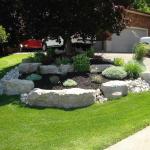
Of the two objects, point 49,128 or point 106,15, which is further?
point 106,15

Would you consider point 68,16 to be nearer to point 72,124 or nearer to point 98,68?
point 98,68

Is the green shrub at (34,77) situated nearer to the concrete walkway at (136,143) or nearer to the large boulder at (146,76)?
the large boulder at (146,76)

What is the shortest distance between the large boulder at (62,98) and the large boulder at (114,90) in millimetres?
467

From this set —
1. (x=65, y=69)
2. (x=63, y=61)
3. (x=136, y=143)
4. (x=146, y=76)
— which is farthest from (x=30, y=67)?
(x=136, y=143)

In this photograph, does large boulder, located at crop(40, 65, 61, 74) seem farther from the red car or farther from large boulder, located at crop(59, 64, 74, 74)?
the red car

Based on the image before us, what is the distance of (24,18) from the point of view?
60.7 ft

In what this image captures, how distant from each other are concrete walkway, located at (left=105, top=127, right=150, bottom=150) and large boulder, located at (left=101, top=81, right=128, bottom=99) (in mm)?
3629

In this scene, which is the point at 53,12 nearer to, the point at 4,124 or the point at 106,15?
the point at 106,15

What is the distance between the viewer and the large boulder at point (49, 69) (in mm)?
16422

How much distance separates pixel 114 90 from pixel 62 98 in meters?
1.61

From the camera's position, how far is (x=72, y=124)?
11.3 meters

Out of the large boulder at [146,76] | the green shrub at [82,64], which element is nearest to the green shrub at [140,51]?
the large boulder at [146,76]

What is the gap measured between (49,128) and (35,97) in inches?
99.8

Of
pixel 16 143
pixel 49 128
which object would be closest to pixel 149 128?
pixel 49 128
